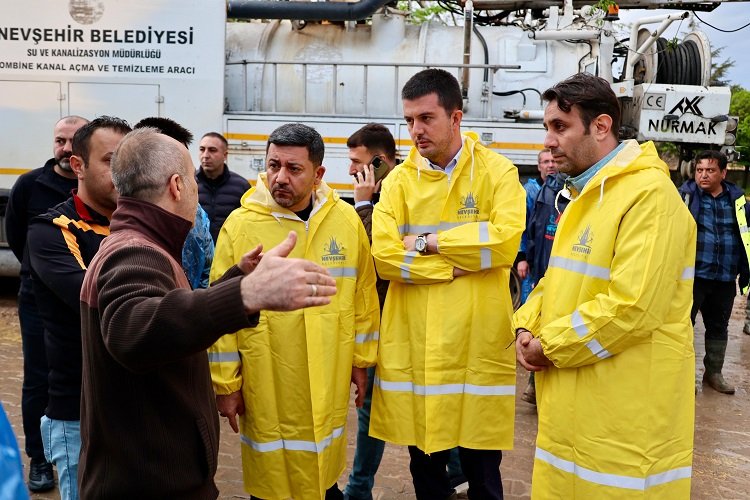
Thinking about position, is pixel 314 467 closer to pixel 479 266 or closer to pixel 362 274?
pixel 362 274

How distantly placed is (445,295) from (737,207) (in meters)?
4.18

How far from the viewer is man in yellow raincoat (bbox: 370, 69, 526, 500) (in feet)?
10.1

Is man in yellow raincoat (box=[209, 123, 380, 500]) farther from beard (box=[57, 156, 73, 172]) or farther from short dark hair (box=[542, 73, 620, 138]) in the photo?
beard (box=[57, 156, 73, 172])

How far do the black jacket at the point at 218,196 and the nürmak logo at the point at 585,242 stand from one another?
3781 millimetres

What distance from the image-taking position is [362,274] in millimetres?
3244

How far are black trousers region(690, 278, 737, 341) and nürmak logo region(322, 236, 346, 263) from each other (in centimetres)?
417

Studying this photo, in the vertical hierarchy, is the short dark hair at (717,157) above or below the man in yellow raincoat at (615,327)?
above

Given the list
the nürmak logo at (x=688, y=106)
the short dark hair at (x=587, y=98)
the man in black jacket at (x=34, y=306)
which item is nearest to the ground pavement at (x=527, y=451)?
the man in black jacket at (x=34, y=306)

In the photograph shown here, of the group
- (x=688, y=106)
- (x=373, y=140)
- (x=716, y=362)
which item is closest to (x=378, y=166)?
(x=373, y=140)

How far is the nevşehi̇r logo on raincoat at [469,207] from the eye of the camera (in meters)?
3.21

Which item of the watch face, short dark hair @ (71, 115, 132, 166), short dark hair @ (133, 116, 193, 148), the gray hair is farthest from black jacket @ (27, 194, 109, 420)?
the watch face

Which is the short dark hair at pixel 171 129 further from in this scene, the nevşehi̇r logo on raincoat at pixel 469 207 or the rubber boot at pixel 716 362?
the rubber boot at pixel 716 362

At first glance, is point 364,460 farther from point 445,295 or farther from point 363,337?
point 445,295

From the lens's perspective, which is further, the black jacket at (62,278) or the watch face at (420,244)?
the watch face at (420,244)
